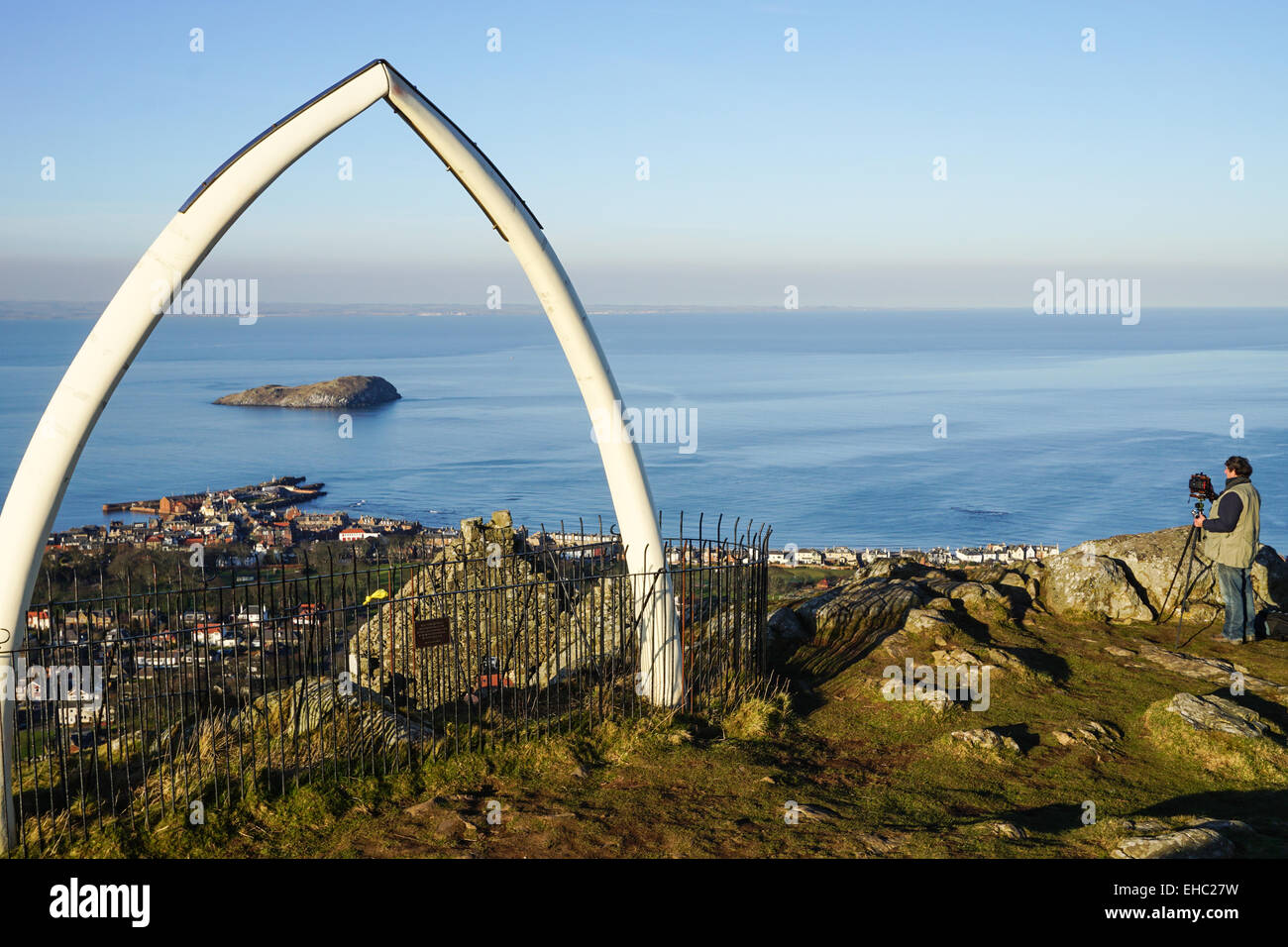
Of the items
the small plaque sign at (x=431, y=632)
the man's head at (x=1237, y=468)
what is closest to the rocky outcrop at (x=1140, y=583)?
the man's head at (x=1237, y=468)

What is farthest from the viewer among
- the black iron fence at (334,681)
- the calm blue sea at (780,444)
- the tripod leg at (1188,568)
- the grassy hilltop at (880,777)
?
the calm blue sea at (780,444)

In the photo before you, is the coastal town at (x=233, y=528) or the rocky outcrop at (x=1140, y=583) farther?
the coastal town at (x=233, y=528)

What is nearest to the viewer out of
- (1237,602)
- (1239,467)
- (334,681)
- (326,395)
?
(334,681)

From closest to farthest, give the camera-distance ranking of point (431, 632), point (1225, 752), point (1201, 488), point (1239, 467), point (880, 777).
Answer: point (880, 777)
point (431, 632)
point (1225, 752)
point (1239, 467)
point (1201, 488)

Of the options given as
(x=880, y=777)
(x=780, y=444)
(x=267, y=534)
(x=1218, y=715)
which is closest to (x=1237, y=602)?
(x=1218, y=715)

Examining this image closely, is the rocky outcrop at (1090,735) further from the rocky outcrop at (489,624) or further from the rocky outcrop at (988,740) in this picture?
the rocky outcrop at (489,624)

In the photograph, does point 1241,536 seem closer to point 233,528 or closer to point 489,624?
point 489,624

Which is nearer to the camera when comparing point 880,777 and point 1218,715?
point 880,777

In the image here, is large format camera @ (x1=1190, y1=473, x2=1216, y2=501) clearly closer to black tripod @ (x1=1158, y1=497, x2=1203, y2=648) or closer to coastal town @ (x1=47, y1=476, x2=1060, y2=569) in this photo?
black tripod @ (x1=1158, y1=497, x2=1203, y2=648)
